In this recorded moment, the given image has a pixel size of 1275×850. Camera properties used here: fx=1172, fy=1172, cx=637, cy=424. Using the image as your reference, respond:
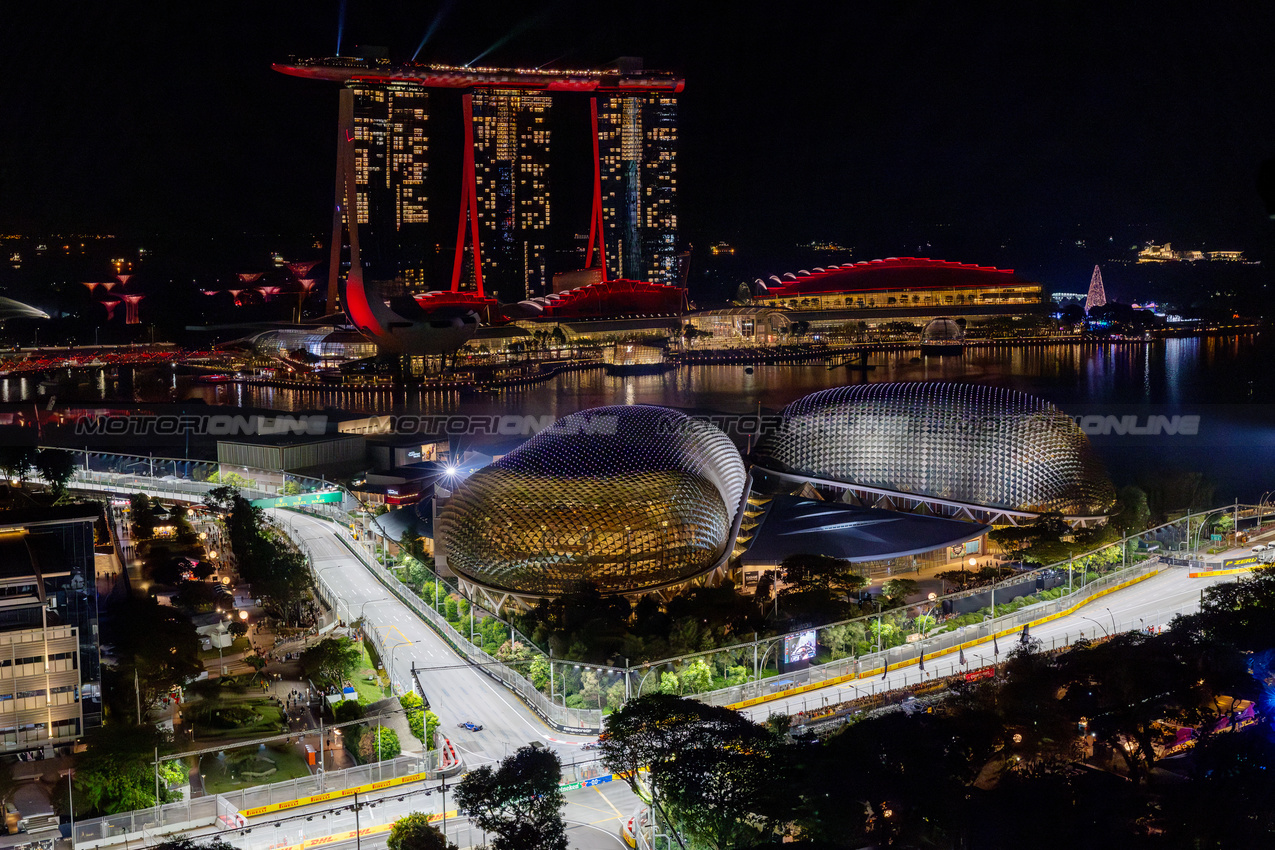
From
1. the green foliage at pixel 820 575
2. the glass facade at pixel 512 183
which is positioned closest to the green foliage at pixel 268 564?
the green foliage at pixel 820 575

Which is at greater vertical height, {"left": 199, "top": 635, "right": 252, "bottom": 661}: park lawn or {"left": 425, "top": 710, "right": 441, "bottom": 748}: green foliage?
{"left": 425, "top": 710, "right": 441, "bottom": 748}: green foliage

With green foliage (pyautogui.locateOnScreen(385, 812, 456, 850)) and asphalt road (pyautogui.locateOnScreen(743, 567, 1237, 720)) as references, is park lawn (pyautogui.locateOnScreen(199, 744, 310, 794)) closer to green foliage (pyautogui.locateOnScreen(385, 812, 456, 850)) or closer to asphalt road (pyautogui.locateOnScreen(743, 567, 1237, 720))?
green foliage (pyautogui.locateOnScreen(385, 812, 456, 850))

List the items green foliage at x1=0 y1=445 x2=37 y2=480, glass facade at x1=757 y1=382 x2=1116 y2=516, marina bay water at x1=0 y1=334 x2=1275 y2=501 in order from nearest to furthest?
glass facade at x1=757 y1=382 x2=1116 y2=516 → green foliage at x1=0 y1=445 x2=37 y2=480 → marina bay water at x1=0 y1=334 x2=1275 y2=501

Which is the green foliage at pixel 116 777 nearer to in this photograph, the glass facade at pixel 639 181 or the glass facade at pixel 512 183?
the glass facade at pixel 512 183

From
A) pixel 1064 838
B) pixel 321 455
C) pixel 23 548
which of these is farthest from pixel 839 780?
pixel 321 455

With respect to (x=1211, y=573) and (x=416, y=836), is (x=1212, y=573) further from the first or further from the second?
(x=416, y=836)

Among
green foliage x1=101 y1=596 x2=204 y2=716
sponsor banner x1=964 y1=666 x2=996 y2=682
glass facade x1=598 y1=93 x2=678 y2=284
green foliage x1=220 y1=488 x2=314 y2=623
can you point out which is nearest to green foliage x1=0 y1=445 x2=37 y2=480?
green foliage x1=220 y1=488 x2=314 y2=623

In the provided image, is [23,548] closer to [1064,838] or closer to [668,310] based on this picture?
[1064,838]
